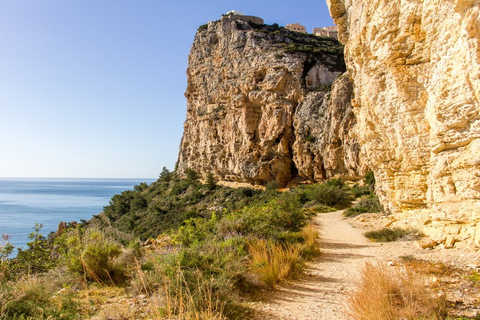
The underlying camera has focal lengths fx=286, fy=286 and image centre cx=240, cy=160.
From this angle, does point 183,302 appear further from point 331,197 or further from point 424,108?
point 331,197

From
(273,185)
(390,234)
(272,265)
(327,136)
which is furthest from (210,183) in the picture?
(272,265)

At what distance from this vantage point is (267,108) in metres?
34.0

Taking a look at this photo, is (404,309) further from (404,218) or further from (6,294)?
(404,218)

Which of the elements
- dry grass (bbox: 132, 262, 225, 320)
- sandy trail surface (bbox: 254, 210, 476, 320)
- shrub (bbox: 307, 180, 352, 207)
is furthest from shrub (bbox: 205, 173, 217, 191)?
dry grass (bbox: 132, 262, 225, 320)

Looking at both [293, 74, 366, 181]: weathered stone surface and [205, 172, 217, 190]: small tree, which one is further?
[205, 172, 217, 190]: small tree

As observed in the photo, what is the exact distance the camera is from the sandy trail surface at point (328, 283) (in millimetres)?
3519

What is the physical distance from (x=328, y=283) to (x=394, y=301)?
165 cm

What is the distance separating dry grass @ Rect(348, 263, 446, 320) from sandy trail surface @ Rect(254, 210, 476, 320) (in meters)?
0.25

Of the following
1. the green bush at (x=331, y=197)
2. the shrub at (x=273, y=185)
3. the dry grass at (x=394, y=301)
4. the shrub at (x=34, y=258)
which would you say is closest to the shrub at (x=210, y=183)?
the shrub at (x=273, y=185)

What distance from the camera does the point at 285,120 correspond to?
107 ft

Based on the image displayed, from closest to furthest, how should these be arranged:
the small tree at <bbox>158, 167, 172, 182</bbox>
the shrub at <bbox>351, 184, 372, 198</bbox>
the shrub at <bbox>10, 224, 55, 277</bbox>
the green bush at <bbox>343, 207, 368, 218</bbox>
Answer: the shrub at <bbox>10, 224, 55, 277</bbox>
the green bush at <bbox>343, 207, 368, 218</bbox>
the shrub at <bbox>351, 184, 372, 198</bbox>
the small tree at <bbox>158, 167, 172, 182</bbox>

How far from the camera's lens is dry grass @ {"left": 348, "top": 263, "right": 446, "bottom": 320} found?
2721 millimetres

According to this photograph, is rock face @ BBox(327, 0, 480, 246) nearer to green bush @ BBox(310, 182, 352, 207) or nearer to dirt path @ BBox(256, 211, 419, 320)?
dirt path @ BBox(256, 211, 419, 320)

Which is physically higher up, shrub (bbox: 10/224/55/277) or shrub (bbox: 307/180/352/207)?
shrub (bbox: 10/224/55/277)
